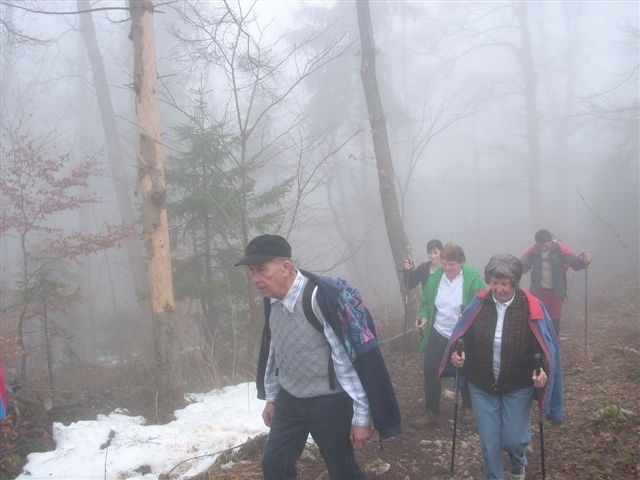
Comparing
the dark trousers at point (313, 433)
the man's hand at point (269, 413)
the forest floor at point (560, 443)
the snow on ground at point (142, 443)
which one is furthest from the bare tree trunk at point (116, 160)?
the dark trousers at point (313, 433)

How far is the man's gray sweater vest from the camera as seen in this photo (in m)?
3.03

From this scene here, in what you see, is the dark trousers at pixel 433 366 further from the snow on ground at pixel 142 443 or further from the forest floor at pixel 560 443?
the snow on ground at pixel 142 443

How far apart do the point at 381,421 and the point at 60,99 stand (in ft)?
121

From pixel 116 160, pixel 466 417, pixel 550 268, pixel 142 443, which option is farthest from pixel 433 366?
pixel 116 160

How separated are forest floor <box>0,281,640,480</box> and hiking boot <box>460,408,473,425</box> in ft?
0.31

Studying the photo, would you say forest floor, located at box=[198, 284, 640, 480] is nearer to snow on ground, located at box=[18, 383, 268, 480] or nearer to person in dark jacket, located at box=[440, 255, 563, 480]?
snow on ground, located at box=[18, 383, 268, 480]

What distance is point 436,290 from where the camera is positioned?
5129mm

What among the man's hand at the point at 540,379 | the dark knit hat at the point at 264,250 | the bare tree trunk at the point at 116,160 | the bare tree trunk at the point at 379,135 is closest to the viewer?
the dark knit hat at the point at 264,250

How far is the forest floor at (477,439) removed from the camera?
4.21m

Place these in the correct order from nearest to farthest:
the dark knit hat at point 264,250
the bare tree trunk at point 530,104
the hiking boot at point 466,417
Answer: the dark knit hat at point 264,250 → the hiking boot at point 466,417 → the bare tree trunk at point 530,104

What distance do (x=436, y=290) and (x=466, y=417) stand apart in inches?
59.8

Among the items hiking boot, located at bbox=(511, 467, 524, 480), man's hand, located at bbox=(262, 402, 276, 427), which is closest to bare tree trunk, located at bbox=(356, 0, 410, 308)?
hiking boot, located at bbox=(511, 467, 524, 480)

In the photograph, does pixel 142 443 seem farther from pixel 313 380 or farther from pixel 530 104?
pixel 530 104

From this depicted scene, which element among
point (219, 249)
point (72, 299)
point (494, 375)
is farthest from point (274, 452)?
point (72, 299)
